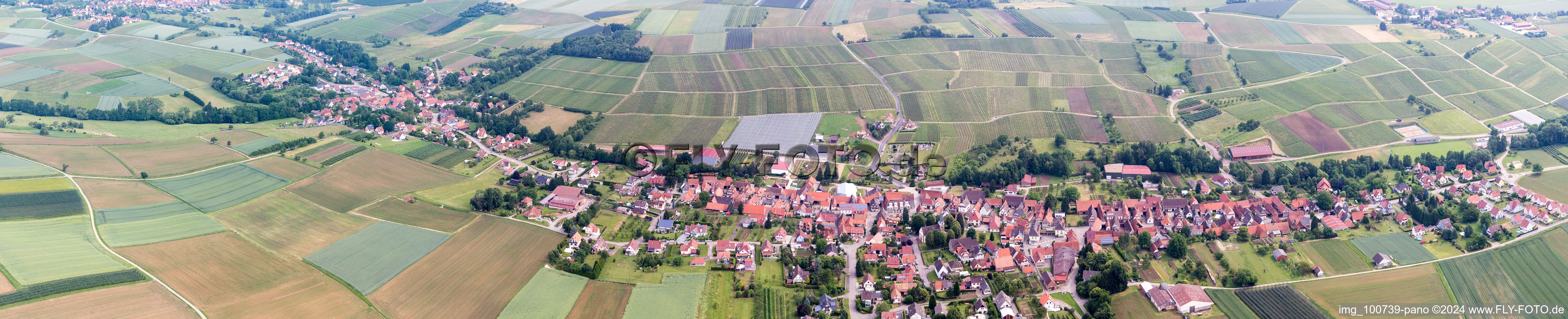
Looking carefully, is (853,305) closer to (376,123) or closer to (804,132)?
(804,132)

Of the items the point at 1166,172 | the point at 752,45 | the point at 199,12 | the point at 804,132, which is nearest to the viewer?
the point at 1166,172

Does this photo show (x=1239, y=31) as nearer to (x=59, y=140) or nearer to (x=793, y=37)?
(x=793, y=37)

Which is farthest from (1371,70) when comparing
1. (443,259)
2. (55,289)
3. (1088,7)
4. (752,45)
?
(55,289)

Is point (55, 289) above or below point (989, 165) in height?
above

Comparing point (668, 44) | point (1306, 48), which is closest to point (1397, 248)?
point (1306, 48)

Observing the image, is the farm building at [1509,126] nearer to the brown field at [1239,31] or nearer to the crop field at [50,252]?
the brown field at [1239,31]

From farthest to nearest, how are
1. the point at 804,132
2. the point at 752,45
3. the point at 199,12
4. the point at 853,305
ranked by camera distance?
the point at 199,12
the point at 752,45
the point at 804,132
the point at 853,305
